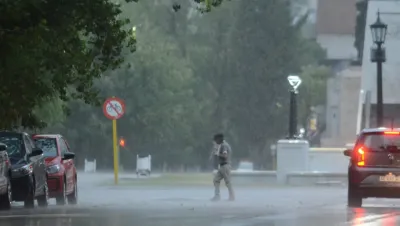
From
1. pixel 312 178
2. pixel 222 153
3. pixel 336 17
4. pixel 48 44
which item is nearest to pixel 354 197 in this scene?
pixel 222 153

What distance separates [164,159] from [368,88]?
129 ft

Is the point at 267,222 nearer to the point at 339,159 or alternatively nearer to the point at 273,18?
the point at 339,159

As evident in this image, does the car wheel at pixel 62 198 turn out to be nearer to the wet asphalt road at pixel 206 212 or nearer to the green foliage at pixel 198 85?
the wet asphalt road at pixel 206 212

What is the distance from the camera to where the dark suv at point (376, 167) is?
95.3 feet

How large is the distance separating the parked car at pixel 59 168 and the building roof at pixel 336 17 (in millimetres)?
92448

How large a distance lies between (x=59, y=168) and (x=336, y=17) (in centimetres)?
9541

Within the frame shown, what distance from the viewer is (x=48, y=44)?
27.7 m

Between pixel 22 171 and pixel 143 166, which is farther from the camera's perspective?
pixel 143 166

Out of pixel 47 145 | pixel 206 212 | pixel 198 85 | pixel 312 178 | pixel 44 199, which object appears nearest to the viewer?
pixel 206 212

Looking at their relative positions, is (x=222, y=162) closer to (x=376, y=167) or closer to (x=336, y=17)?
(x=376, y=167)

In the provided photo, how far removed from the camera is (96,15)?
90.2 feet

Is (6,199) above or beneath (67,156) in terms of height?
beneath

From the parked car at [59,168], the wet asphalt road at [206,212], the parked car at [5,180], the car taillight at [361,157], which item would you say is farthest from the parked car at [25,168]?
the car taillight at [361,157]

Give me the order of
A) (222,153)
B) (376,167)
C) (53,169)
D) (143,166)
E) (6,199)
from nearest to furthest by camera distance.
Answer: (6,199)
(376,167)
(53,169)
(222,153)
(143,166)
